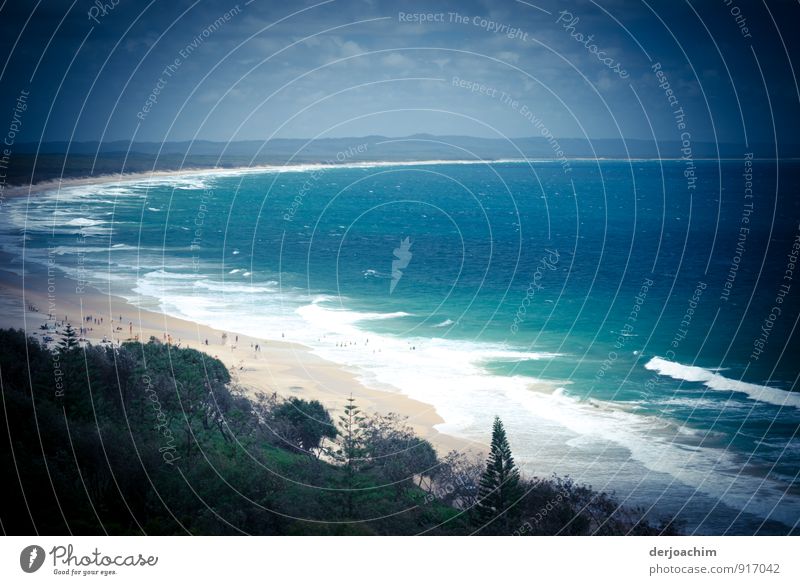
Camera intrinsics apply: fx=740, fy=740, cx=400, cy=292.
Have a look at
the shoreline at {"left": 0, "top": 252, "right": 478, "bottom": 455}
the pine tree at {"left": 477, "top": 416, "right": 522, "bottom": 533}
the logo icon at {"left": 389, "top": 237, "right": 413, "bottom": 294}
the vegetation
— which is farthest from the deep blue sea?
the pine tree at {"left": 477, "top": 416, "right": 522, "bottom": 533}

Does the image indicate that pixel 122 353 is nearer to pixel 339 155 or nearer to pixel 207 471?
pixel 207 471

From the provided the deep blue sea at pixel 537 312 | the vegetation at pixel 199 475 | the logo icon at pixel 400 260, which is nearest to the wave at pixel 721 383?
the deep blue sea at pixel 537 312

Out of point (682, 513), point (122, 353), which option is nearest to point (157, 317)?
point (122, 353)

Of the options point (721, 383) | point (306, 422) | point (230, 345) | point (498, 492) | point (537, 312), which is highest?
A: point (537, 312)

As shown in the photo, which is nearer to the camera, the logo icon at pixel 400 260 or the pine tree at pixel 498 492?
the pine tree at pixel 498 492

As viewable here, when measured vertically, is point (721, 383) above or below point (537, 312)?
below
